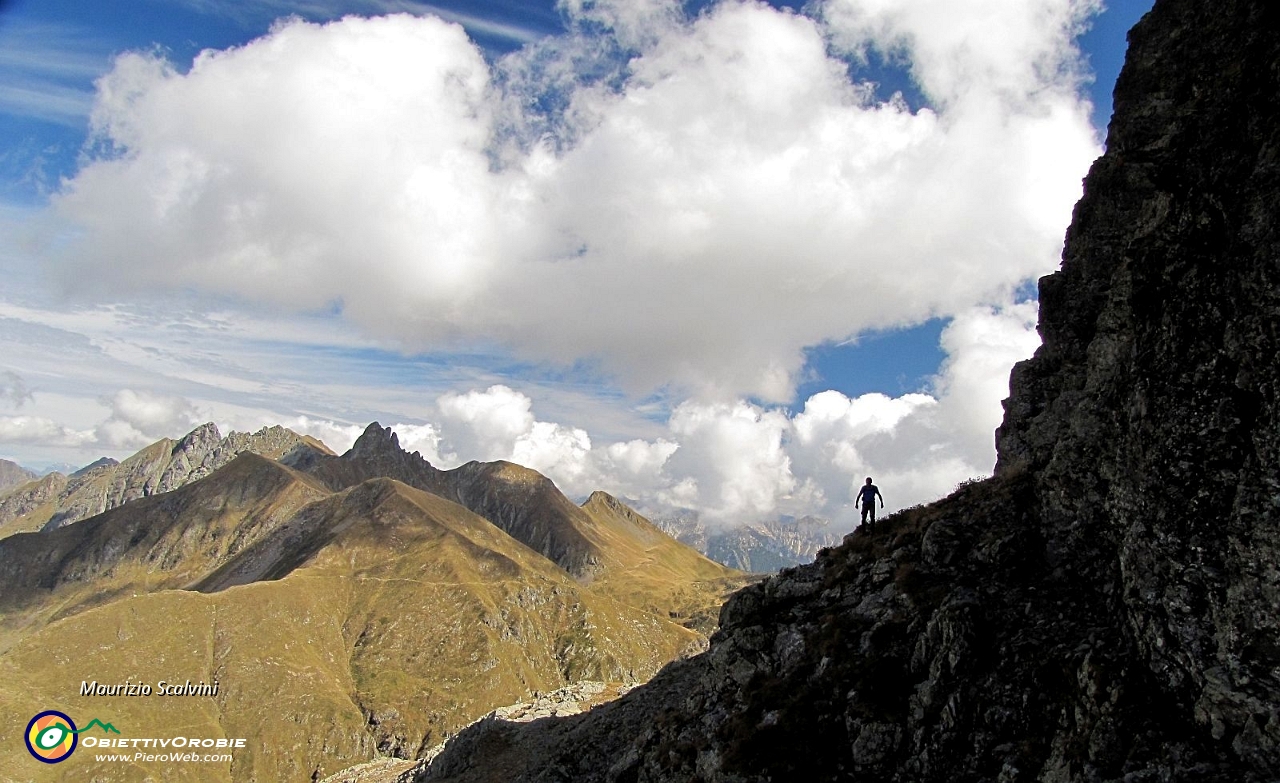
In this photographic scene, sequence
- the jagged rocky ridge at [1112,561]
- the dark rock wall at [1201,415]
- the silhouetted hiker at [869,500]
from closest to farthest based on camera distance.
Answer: the dark rock wall at [1201,415]
the jagged rocky ridge at [1112,561]
the silhouetted hiker at [869,500]

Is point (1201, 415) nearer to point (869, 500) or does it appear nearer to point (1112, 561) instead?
point (1112, 561)

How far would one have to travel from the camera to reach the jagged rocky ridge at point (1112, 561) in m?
18.1

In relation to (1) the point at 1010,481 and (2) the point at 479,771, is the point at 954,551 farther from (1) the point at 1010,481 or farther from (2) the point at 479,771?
(2) the point at 479,771

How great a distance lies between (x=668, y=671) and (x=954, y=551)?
3147 cm

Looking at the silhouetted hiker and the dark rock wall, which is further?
the silhouetted hiker

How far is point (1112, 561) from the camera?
24.2 meters

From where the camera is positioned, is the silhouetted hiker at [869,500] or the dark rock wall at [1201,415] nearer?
the dark rock wall at [1201,415]

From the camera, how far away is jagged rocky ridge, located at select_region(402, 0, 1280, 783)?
59.4 ft

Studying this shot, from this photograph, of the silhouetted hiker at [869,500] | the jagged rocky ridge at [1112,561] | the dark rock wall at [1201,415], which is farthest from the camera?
the silhouetted hiker at [869,500]

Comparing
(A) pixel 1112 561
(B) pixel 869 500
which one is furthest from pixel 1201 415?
(B) pixel 869 500

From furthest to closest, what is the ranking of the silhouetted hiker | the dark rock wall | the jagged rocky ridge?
1. the silhouetted hiker
2. the jagged rocky ridge
3. the dark rock wall

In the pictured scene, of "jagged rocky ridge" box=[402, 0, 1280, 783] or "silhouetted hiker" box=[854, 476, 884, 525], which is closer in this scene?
"jagged rocky ridge" box=[402, 0, 1280, 783]

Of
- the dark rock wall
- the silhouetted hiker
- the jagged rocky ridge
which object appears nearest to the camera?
the dark rock wall

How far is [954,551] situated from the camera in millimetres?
30734
